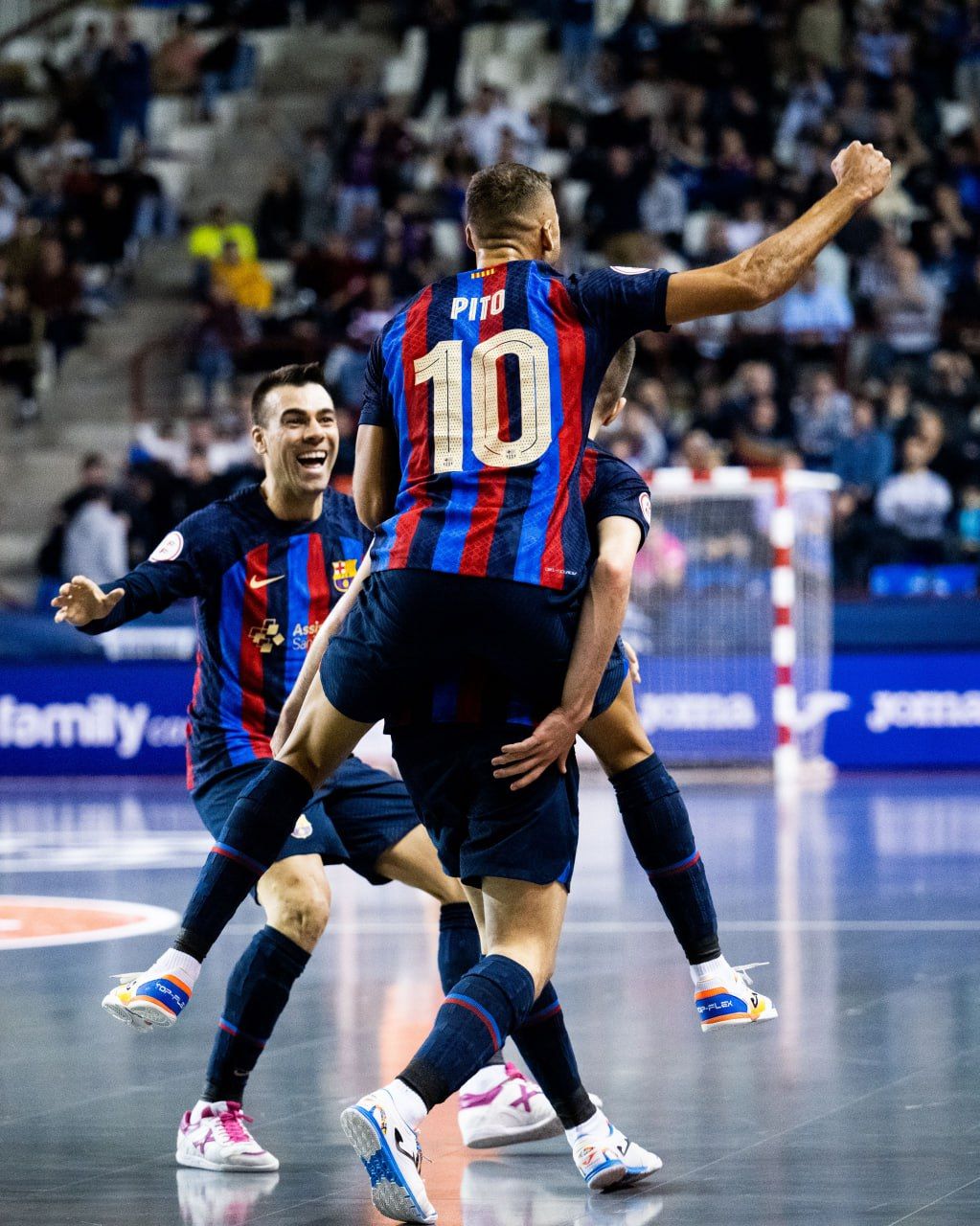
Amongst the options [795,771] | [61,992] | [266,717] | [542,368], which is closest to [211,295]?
[795,771]

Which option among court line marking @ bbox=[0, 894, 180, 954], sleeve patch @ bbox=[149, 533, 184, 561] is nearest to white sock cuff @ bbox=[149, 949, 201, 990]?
sleeve patch @ bbox=[149, 533, 184, 561]

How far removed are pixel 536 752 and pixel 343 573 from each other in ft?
5.09

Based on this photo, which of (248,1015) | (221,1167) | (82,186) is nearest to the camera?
(221,1167)

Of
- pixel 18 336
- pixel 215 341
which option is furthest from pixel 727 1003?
pixel 18 336

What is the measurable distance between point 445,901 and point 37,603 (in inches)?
490

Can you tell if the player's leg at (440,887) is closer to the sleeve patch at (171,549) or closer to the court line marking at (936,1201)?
the sleeve patch at (171,549)

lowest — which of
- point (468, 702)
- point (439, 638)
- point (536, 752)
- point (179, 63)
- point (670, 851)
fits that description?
point (670, 851)

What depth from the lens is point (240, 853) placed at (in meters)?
4.63

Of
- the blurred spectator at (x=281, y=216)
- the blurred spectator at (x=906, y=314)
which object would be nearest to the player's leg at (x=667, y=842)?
the blurred spectator at (x=906, y=314)

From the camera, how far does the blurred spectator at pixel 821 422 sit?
16.8 m

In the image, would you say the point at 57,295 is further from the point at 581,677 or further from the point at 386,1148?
the point at 386,1148

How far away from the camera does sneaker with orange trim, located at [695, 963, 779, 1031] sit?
468 centimetres

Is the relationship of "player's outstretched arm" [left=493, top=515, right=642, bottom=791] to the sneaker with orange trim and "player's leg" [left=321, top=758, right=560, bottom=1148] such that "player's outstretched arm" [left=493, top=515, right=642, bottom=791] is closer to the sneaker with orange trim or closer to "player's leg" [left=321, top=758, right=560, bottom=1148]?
the sneaker with orange trim

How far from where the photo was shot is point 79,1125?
538 cm
